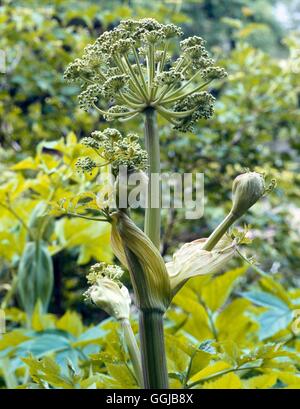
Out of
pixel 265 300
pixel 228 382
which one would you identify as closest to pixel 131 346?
pixel 228 382

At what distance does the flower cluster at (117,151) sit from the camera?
39 centimetres

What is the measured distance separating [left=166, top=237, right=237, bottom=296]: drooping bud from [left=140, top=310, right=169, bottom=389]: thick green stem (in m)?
0.03

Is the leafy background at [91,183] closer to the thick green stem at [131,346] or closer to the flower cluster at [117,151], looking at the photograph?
the thick green stem at [131,346]

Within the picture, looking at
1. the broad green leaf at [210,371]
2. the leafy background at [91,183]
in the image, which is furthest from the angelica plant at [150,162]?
the leafy background at [91,183]

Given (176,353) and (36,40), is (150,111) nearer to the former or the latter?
(176,353)

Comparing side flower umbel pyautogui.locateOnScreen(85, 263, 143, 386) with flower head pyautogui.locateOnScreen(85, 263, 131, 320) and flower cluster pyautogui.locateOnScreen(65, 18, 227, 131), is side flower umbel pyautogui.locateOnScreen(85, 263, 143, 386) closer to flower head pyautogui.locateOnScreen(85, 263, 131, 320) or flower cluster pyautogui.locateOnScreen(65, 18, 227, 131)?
flower head pyautogui.locateOnScreen(85, 263, 131, 320)

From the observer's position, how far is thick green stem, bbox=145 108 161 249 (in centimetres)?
44

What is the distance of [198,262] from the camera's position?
1.41 feet

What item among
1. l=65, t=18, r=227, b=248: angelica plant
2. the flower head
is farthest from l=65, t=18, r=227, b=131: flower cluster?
A: the flower head

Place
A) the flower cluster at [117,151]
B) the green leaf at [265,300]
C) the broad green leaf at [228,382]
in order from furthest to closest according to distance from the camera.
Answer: the green leaf at [265,300]
the broad green leaf at [228,382]
the flower cluster at [117,151]

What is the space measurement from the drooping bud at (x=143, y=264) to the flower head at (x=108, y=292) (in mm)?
20

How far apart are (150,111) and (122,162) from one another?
Result: 8 cm

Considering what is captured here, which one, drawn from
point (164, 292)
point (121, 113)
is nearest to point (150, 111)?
point (121, 113)

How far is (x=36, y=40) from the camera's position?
71.1 inches
